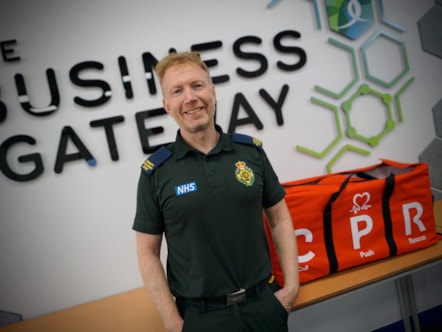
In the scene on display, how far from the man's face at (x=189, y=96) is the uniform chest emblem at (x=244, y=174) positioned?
171 mm

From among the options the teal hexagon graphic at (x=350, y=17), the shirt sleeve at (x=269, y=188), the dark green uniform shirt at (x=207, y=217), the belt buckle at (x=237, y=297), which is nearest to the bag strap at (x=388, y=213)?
the shirt sleeve at (x=269, y=188)

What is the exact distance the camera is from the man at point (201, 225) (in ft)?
3.06

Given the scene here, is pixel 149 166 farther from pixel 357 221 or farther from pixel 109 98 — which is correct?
pixel 357 221

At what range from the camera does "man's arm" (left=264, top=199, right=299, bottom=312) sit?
1.06m

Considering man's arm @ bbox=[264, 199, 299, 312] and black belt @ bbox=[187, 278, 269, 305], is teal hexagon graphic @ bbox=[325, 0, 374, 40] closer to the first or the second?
man's arm @ bbox=[264, 199, 299, 312]

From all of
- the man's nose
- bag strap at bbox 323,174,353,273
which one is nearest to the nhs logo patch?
the man's nose

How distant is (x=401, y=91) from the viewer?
1.94 metres

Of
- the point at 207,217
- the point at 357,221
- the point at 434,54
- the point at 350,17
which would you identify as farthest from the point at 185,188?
the point at 434,54

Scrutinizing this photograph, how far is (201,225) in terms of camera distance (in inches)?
36.7

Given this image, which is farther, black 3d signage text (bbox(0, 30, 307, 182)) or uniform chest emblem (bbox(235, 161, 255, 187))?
black 3d signage text (bbox(0, 30, 307, 182))

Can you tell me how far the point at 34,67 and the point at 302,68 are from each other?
1458mm

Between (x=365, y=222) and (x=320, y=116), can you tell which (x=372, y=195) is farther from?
(x=320, y=116)

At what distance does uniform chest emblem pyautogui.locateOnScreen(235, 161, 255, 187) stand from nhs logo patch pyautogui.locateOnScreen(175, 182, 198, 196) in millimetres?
144

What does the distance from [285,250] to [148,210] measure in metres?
0.53
